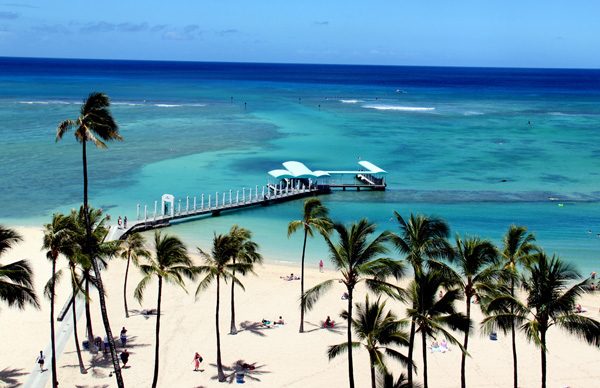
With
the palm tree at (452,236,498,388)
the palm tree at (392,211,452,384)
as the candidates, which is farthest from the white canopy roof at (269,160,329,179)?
the palm tree at (452,236,498,388)

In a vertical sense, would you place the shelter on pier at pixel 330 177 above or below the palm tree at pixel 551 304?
below

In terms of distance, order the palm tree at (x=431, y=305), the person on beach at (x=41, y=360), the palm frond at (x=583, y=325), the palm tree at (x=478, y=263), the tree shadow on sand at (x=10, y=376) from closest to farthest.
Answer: the palm frond at (x=583, y=325) → the palm tree at (x=431, y=305) → the palm tree at (x=478, y=263) → the tree shadow on sand at (x=10, y=376) → the person on beach at (x=41, y=360)

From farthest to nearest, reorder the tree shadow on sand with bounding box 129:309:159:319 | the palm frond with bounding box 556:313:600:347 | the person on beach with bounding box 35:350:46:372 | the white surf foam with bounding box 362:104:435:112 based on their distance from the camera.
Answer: the white surf foam with bounding box 362:104:435:112 → the tree shadow on sand with bounding box 129:309:159:319 → the person on beach with bounding box 35:350:46:372 → the palm frond with bounding box 556:313:600:347

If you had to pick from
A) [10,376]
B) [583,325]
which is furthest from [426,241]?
[10,376]

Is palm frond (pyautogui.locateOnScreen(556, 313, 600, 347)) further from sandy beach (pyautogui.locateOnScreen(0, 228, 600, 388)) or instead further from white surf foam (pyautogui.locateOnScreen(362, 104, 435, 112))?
white surf foam (pyautogui.locateOnScreen(362, 104, 435, 112))

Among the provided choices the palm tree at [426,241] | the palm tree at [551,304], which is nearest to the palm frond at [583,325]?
the palm tree at [551,304]

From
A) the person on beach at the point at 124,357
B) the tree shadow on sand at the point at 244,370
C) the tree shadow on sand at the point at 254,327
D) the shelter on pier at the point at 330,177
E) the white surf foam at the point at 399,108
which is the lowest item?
the tree shadow on sand at the point at 244,370

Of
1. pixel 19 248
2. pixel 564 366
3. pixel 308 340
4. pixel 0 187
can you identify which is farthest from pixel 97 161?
pixel 564 366

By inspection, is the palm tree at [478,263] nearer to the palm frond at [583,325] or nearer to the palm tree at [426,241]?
the palm tree at [426,241]

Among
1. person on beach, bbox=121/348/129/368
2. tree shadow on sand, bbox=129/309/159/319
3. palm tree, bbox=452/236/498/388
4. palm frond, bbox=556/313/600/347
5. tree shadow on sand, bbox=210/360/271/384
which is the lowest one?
tree shadow on sand, bbox=210/360/271/384
